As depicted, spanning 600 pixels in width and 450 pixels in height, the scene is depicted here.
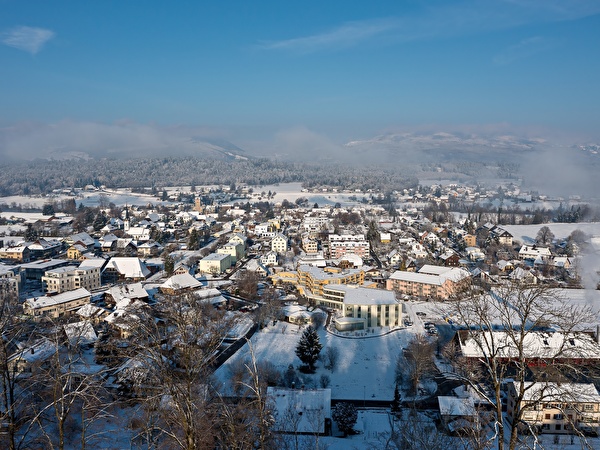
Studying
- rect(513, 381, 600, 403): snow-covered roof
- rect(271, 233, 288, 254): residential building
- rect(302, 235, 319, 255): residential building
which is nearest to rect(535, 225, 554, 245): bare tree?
rect(302, 235, 319, 255): residential building

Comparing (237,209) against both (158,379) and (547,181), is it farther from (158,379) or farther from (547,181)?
(158,379)

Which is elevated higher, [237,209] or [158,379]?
[158,379]

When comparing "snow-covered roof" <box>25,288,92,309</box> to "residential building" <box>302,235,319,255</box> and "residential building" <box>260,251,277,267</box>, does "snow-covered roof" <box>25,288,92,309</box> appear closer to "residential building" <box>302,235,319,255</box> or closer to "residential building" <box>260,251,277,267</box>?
"residential building" <box>260,251,277,267</box>

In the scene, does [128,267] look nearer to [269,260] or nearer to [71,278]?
[71,278]

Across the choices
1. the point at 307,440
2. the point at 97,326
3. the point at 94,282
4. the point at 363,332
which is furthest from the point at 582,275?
the point at 94,282

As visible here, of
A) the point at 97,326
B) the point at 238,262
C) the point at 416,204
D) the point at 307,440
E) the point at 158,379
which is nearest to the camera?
the point at 158,379

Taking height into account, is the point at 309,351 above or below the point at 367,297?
below

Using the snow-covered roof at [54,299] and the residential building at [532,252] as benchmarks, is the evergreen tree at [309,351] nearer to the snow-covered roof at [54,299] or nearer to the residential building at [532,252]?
the snow-covered roof at [54,299]

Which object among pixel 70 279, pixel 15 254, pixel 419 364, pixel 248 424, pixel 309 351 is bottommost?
pixel 15 254

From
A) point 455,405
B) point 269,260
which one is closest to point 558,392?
point 455,405
